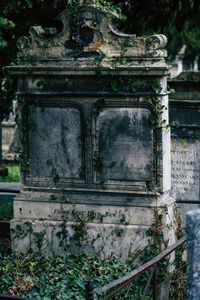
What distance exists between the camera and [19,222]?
6152 mm

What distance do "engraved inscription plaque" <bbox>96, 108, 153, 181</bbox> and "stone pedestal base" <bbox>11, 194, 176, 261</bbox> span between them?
0.37 metres

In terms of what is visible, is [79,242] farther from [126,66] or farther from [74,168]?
[126,66]

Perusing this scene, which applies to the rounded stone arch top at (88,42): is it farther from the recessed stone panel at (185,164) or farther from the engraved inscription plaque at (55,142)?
the recessed stone panel at (185,164)

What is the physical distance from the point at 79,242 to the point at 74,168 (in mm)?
841

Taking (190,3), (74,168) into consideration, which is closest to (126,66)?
(74,168)

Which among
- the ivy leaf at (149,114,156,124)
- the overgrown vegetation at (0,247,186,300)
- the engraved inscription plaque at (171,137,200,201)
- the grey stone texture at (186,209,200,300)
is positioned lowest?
the overgrown vegetation at (0,247,186,300)

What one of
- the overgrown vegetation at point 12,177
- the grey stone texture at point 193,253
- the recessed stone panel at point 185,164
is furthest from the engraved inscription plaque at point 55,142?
the overgrown vegetation at point 12,177

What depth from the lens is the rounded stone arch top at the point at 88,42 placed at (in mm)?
5587

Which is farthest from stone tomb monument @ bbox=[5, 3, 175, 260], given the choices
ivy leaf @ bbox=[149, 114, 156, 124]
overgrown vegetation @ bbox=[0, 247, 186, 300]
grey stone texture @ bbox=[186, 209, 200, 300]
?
grey stone texture @ bbox=[186, 209, 200, 300]

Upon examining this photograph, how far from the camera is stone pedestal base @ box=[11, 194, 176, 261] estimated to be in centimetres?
579

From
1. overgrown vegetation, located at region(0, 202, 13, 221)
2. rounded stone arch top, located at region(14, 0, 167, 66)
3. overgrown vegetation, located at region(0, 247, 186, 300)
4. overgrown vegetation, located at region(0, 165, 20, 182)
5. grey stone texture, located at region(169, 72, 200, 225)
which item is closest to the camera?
overgrown vegetation, located at region(0, 247, 186, 300)

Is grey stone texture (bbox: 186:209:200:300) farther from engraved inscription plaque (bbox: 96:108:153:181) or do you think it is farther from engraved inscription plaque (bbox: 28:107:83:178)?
engraved inscription plaque (bbox: 28:107:83:178)

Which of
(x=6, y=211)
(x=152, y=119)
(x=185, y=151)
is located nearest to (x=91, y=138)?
(x=152, y=119)

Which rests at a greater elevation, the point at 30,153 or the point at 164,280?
the point at 30,153
